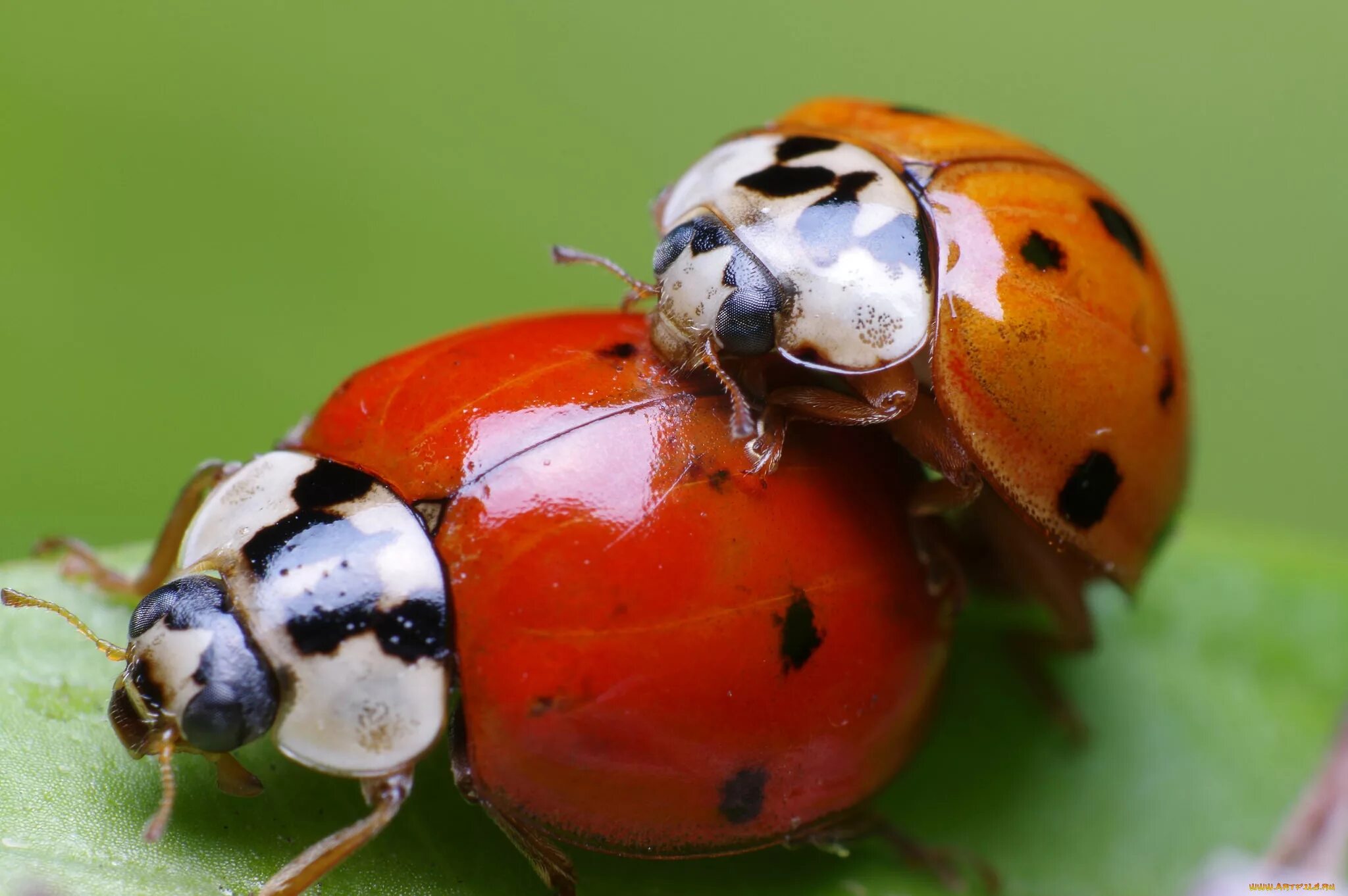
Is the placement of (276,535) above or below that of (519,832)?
above

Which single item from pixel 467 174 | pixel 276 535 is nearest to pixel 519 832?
pixel 276 535

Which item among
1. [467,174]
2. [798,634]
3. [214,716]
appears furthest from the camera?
[467,174]

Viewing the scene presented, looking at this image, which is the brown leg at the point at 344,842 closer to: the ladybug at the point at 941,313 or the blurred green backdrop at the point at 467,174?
the ladybug at the point at 941,313

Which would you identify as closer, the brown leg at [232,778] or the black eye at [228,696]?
the black eye at [228,696]

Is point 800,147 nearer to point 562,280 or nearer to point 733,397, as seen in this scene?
point 733,397

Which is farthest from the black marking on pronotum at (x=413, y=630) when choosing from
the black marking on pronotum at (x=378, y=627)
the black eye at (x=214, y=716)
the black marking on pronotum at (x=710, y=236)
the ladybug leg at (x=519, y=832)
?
the black marking on pronotum at (x=710, y=236)

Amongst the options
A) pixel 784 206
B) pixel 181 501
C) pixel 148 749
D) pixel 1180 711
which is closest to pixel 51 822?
pixel 148 749
